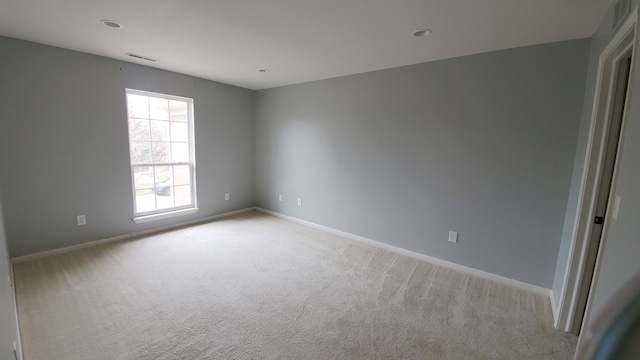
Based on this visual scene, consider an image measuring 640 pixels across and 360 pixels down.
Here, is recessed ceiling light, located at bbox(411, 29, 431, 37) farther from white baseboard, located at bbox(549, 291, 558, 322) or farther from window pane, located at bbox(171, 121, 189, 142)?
window pane, located at bbox(171, 121, 189, 142)

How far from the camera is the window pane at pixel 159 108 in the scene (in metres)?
3.89

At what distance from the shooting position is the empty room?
1896mm

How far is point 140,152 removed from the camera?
3826 millimetres

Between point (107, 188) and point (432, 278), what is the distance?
411 centimetres

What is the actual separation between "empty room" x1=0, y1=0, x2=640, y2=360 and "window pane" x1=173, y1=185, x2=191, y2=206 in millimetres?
23

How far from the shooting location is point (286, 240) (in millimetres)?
3824

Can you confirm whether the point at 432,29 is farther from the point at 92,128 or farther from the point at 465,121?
the point at 92,128

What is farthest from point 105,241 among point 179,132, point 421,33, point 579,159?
point 579,159

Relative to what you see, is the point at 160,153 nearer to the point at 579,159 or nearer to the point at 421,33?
the point at 421,33

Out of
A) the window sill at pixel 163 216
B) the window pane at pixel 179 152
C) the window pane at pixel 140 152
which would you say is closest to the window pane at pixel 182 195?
the window sill at pixel 163 216

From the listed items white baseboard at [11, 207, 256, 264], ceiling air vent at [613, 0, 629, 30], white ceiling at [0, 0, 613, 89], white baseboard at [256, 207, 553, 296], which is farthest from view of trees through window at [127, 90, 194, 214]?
ceiling air vent at [613, 0, 629, 30]

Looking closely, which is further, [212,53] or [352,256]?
[352,256]

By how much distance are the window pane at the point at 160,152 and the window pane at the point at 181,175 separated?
202 mm

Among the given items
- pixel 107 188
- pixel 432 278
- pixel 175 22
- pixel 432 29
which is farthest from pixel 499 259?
pixel 107 188
